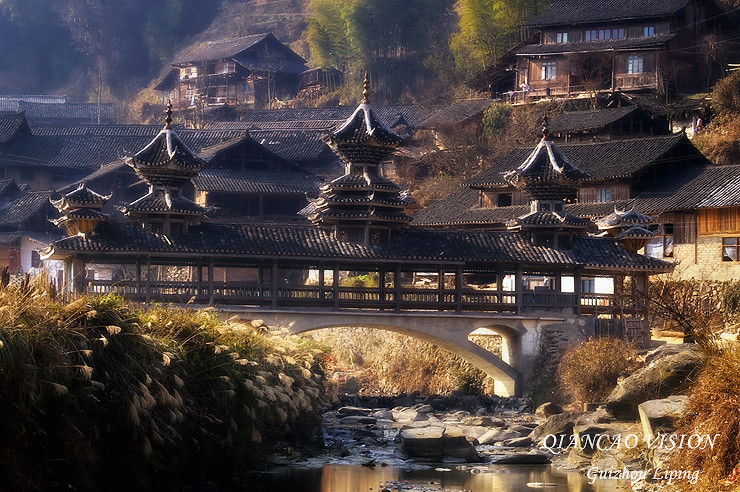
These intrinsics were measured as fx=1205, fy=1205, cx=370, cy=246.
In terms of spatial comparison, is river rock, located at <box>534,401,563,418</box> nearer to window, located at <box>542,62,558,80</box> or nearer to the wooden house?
window, located at <box>542,62,558,80</box>

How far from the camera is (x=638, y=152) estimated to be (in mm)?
50125

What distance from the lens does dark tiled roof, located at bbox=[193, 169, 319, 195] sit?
5612 cm

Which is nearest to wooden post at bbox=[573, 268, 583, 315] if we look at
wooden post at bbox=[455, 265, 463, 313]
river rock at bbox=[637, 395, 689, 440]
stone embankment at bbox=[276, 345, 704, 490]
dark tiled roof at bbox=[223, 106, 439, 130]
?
wooden post at bbox=[455, 265, 463, 313]

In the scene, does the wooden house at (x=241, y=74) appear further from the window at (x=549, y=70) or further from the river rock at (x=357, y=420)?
the river rock at (x=357, y=420)

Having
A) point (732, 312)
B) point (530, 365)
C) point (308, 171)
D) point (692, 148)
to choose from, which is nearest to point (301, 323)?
point (530, 365)

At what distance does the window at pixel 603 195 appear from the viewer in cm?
5016

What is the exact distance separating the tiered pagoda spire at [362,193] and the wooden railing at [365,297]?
6.58 ft

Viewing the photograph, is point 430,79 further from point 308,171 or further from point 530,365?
point 530,365

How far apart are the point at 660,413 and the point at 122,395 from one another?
1146 cm

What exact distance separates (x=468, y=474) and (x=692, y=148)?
26367 millimetres

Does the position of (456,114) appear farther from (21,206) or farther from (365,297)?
(365,297)

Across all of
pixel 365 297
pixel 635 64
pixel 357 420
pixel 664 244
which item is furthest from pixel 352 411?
pixel 635 64

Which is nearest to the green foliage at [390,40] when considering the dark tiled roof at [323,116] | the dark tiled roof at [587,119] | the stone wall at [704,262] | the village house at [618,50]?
the dark tiled roof at [323,116]

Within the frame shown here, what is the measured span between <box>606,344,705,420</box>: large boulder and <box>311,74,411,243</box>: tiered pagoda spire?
10.9m
